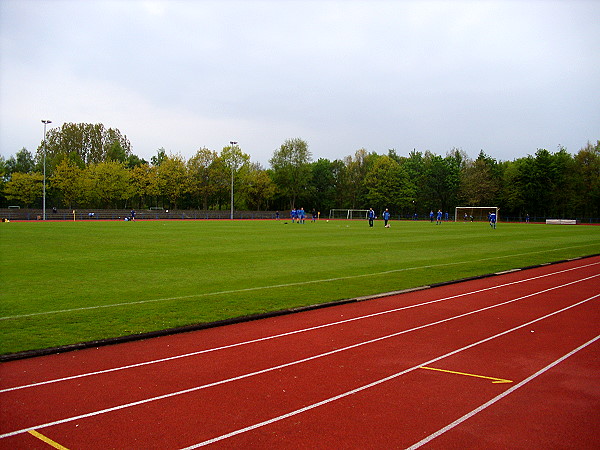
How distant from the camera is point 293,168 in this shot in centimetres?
10356

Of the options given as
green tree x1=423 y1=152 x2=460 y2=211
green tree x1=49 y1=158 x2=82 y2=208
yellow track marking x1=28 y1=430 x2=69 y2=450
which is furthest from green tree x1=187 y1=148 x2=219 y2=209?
yellow track marking x1=28 y1=430 x2=69 y2=450

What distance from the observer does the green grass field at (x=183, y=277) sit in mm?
9414

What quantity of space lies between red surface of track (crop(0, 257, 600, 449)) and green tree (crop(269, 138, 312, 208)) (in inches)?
3714

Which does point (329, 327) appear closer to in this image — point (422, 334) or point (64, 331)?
point (422, 334)

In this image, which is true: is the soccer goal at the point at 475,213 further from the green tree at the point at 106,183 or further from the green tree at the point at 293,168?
the green tree at the point at 106,183

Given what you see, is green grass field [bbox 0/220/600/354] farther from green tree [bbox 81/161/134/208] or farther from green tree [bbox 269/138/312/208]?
green tree [bbox 269/138/312/208]

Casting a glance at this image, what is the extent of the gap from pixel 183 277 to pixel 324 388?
9583 mm

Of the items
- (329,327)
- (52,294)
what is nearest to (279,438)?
(329,327)

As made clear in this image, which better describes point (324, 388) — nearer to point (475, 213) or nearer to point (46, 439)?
point (46, 439)

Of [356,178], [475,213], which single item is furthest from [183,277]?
[356,178]

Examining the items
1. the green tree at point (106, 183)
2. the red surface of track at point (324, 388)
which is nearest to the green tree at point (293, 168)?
the green tree at point (106, 183)

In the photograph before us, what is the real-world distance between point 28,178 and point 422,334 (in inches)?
3324

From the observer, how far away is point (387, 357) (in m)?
7.45

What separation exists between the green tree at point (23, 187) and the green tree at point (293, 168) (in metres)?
46.3
